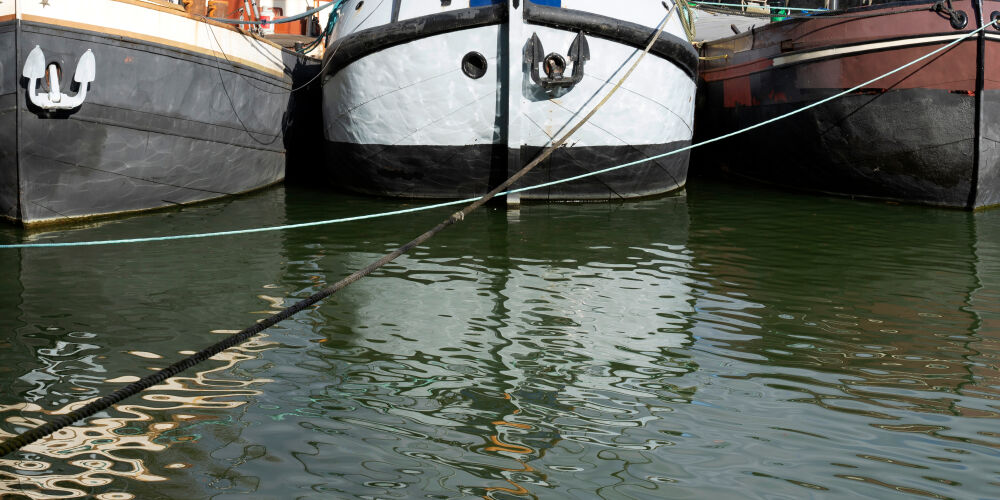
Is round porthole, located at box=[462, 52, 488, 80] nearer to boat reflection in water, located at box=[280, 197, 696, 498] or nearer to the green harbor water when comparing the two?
the green harbor water

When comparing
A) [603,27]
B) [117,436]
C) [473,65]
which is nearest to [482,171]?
[473,65]

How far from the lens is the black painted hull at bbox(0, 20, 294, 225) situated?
8.02 meters

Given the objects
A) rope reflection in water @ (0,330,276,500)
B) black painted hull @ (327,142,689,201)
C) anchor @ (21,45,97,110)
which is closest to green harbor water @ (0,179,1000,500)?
rope reflection in water @ (0,330,276,500)

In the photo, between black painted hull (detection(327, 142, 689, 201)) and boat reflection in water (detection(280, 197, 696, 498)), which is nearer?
boat reflection in water (detection(280, 197, 696, 498))

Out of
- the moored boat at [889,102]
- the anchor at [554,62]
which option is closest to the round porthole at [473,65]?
the anchor at [554,62]

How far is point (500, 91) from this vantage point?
9.45m

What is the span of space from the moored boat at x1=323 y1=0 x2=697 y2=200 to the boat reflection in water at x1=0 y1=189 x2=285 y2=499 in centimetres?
227

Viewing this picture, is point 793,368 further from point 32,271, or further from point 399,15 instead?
point 399,15

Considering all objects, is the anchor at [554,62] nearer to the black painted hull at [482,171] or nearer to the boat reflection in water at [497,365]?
the black painted hull at [482,171]

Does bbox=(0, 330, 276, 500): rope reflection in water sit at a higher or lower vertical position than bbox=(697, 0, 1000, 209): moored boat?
lower

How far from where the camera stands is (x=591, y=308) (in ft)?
19.0

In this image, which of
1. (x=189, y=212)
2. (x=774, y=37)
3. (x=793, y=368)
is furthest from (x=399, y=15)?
(x=793, y=368)

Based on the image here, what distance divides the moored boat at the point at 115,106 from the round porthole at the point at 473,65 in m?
2.54

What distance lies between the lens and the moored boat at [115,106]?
314 inches
